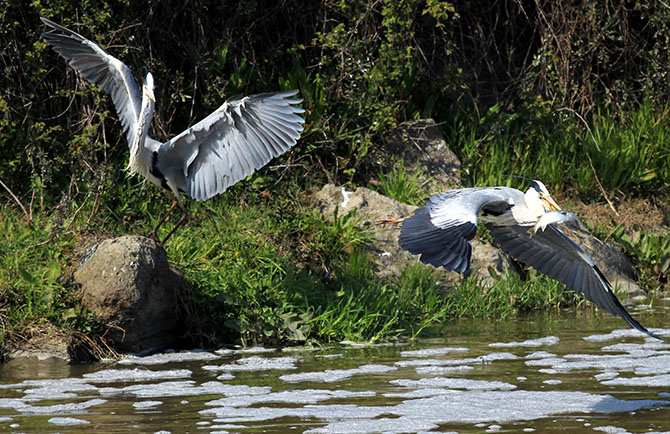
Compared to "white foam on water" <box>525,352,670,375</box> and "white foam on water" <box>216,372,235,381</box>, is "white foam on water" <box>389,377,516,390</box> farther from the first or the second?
"white foam on water" <box>216,372,235,381</box>

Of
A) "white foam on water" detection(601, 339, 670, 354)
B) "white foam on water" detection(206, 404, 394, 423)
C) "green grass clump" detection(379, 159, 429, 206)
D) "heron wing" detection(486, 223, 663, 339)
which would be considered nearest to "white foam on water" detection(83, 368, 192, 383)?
"white foam on water" detection(206, 404, 394, 423)

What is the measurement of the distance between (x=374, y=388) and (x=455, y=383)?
406mm

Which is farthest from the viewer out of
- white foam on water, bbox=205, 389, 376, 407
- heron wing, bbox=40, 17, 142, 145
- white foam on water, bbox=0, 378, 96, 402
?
heron wing, bbox=40, 17, 142, 145

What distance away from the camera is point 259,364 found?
16.9 feet

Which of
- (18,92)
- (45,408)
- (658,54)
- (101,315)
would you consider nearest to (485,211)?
(101,315)

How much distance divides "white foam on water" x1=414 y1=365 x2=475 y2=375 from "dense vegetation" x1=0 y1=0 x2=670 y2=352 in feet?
2.90

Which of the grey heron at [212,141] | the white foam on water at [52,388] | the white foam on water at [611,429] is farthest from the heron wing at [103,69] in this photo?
the white foam on water at [611,429]

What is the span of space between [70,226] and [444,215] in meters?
2.93

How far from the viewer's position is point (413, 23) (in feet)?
27.9

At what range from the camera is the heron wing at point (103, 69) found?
6.14m

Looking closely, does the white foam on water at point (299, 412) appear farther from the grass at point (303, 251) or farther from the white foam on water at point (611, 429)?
the grass at point (303, 251)

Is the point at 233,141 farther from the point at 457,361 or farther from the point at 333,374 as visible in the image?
the point at 457,361

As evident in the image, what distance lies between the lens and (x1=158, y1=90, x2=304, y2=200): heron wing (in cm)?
582

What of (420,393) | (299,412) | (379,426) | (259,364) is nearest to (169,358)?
(259,364)
